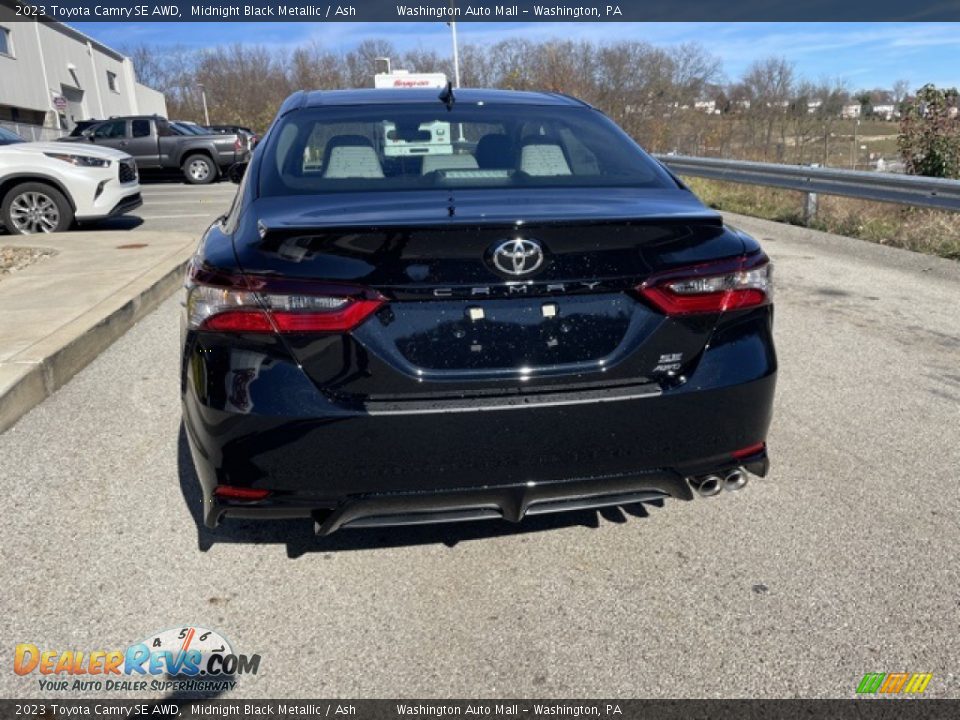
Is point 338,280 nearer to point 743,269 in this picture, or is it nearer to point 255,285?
point 255,285

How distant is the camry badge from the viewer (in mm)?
2229

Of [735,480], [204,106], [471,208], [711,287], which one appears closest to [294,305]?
[471,208]

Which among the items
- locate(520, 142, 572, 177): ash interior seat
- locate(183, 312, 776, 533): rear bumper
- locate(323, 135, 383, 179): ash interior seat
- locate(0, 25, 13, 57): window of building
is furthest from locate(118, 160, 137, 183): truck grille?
locate(0, 25, 13, 57): window of building

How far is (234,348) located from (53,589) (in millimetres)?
1173

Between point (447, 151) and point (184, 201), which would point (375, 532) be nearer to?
point (447, 151)

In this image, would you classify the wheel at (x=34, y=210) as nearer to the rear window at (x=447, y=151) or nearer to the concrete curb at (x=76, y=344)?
the concrete curb at (x=76, y=344)

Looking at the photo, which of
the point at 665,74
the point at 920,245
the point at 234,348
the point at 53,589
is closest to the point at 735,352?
the point at 234,348

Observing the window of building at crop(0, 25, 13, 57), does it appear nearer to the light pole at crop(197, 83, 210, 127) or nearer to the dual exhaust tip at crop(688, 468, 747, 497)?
the light pole at crop(197, 83, 210, 127)

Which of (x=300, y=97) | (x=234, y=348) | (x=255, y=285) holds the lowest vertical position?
(x=234, y=348)

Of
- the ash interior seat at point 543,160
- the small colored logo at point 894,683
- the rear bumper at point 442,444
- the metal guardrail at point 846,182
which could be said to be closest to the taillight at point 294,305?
the rear bumper at point 442,444

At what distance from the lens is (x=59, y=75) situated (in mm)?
42594

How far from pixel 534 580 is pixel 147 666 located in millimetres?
1244

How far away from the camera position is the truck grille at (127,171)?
10.7m

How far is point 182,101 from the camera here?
78.3 metres
